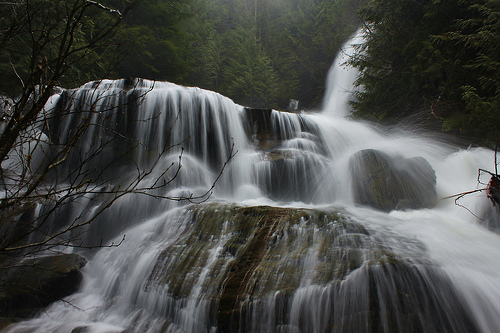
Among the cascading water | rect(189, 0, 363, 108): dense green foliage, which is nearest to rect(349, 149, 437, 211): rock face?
the cascading water

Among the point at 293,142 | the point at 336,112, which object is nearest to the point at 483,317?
the point at 293,142

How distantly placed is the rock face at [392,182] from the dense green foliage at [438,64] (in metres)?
2.01

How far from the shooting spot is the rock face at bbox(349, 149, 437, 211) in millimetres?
5879

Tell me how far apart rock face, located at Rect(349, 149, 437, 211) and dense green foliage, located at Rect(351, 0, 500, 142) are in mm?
2011

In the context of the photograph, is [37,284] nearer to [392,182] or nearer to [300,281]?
[300,281]

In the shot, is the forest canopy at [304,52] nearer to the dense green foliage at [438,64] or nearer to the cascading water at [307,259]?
the dense green foliage at [438,64]

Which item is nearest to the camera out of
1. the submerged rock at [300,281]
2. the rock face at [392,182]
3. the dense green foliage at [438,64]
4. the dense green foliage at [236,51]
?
the submerged rock at [300,281]

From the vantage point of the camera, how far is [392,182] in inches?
242

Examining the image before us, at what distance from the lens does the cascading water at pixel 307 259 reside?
2789 mm

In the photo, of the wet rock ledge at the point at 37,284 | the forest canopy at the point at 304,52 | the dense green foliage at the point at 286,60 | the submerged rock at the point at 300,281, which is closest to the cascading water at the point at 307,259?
the submerged rock at the point at 300,281

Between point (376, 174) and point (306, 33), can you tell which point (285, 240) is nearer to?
point (376, 174)

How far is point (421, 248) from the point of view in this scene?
11.6ft

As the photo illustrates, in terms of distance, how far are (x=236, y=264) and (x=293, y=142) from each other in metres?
6.62

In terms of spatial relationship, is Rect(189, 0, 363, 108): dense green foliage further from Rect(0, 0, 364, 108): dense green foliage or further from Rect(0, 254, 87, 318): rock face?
Rect(0, 254, 87, 318): rock face
